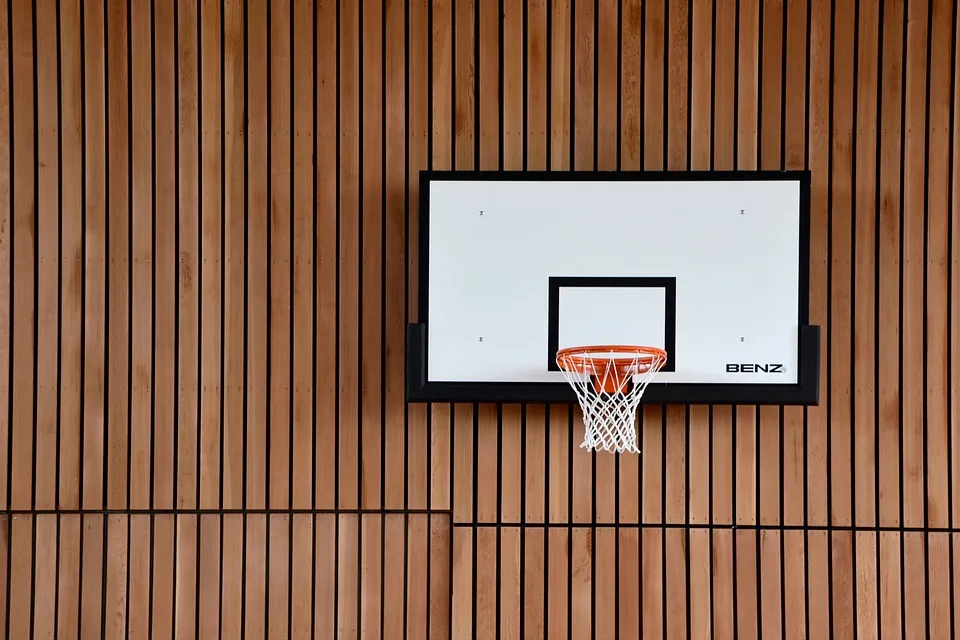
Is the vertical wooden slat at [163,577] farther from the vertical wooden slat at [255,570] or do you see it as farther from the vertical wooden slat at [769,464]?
the vertical wooden slat at [769,464]

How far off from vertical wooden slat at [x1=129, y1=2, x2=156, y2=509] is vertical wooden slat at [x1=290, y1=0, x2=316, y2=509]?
2.26 ft

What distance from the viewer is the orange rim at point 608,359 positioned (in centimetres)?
313

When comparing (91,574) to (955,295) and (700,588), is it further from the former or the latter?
(955,295)

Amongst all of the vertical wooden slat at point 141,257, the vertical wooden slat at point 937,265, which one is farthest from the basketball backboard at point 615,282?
the vertical wooden slat at point 141,257

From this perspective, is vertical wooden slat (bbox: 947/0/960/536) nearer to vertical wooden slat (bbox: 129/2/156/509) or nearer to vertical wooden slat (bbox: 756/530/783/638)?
vertical wooden slat (bbox: 756/530/783/638)

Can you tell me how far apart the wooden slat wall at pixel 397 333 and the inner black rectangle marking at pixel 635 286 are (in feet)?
1.25

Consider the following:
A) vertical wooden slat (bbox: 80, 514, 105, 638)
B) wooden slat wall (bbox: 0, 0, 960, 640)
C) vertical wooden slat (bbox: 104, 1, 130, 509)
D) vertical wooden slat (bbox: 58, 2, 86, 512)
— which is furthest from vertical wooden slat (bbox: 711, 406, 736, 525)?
vertical wooden slat (bbox: 58, 2, 86, 512)

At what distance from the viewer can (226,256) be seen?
3543mm

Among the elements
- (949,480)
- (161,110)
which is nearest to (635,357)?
(949,480)

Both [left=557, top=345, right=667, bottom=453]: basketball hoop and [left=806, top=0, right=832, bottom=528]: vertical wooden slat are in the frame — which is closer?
[left=557, top=345, right=667, bottom=453]: basketball hoop

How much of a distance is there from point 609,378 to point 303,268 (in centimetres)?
154

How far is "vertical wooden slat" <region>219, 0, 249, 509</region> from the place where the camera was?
3.53m

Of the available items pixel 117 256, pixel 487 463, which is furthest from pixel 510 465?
pixel 117 256

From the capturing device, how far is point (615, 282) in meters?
3.28
